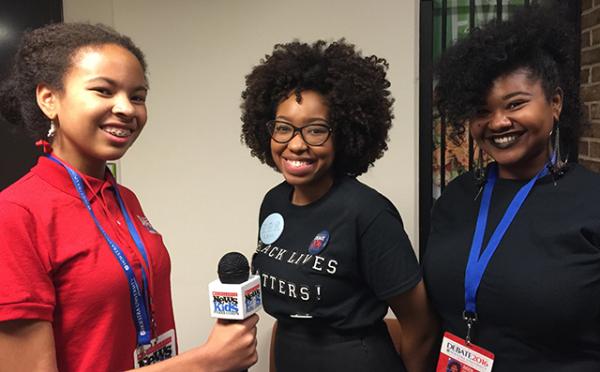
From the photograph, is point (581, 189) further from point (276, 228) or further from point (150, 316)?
point (150, 316)

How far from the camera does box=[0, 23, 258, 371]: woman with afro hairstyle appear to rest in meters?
0.83

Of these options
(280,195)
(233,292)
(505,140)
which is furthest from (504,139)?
(233,292)

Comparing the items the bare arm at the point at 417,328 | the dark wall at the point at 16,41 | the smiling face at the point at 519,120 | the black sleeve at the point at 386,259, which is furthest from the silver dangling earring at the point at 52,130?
the dark wall at the point at 16,41

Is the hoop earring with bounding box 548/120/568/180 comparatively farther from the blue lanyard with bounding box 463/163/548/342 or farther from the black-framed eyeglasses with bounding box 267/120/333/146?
the black-framed eyeglasses with bounding box 267/120/333/146

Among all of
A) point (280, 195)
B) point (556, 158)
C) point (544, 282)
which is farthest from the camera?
point (280, 195)

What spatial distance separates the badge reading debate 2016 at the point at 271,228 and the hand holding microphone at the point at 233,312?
57cm

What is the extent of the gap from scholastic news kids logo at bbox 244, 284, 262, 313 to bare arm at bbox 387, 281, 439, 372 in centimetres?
56

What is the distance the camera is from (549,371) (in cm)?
116

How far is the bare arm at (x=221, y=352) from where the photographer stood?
0.89m

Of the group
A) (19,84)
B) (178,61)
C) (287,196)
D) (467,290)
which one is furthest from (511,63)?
(178,61)

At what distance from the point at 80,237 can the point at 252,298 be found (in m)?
0.38

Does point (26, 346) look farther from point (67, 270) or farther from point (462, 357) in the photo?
point (462, 357)

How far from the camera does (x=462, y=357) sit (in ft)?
4.22

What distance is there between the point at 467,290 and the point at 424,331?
247mm
